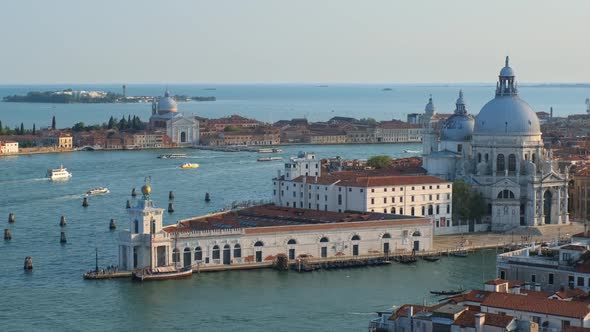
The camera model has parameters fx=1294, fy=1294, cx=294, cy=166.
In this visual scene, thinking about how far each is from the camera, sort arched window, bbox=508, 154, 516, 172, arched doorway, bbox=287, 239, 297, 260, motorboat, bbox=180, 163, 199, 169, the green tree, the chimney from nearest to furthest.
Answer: the chimney
arched doorway, bbox=287, 239, 297, 260
arched window, bbox=508, 154, 516, 172
the green tree
motorboat, bbox=180, 163, 199, 169

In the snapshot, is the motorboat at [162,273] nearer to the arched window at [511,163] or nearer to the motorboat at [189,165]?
the arched window at [511,163]

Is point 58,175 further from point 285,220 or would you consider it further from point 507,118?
point 285,220

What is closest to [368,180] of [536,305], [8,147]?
[536,305]

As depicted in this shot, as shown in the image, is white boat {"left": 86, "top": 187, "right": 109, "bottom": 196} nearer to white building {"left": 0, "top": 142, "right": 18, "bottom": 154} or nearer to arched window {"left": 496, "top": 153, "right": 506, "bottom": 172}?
arched window {"left": 496, "top": 153, "right": 506, "bottom": 172}

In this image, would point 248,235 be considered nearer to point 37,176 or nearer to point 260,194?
point 260,194

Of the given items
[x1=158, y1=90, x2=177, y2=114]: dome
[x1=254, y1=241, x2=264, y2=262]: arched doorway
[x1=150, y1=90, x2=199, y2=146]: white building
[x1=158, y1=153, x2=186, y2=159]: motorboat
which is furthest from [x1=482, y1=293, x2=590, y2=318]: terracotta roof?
[x1=158, y1=90, x2=177, y2=114]: dome
